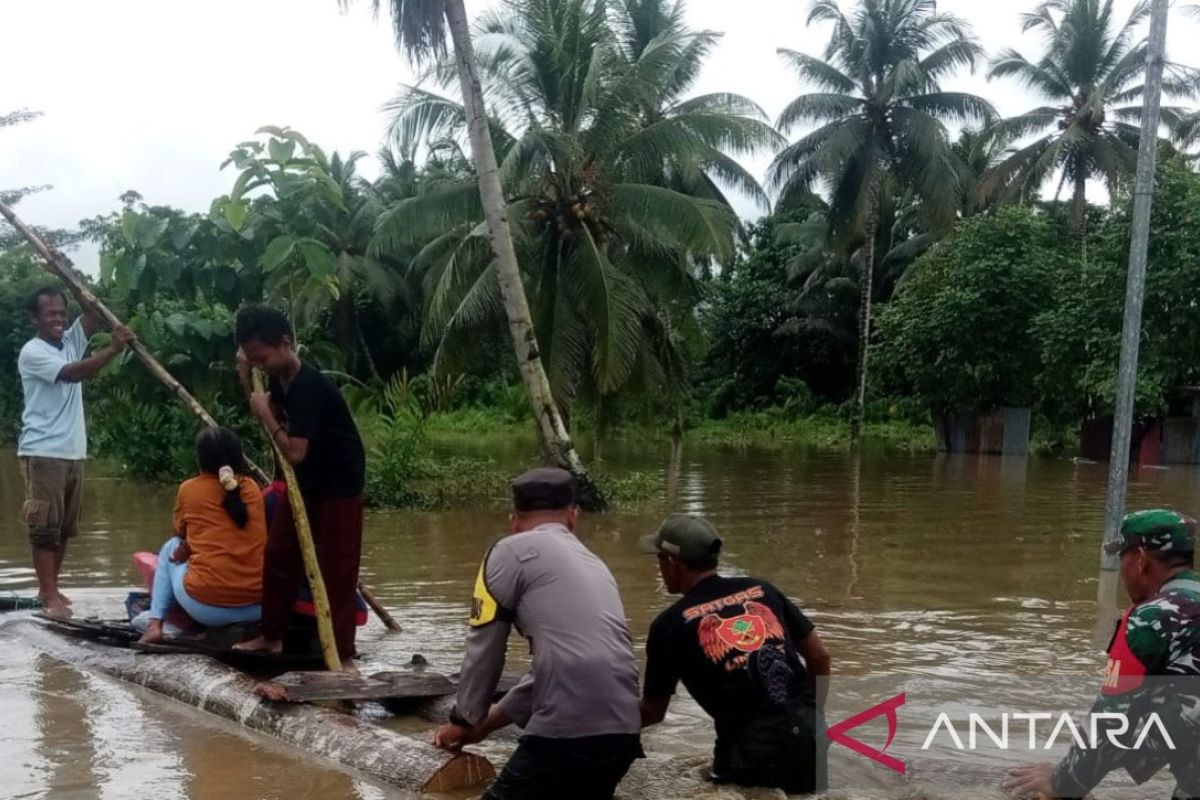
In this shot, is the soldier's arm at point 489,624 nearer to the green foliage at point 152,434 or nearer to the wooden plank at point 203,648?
the wooden plank at point 203,648

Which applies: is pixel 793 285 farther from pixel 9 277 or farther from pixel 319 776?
pixel 319 776

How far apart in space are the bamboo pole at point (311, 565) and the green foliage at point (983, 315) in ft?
76.1

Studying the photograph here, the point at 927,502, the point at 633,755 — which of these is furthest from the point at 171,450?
the point at 633,755

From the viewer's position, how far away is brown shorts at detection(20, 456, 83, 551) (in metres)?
7.09

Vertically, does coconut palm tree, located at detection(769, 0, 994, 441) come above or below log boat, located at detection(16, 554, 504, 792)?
above

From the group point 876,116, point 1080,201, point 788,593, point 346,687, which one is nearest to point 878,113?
point 876,116

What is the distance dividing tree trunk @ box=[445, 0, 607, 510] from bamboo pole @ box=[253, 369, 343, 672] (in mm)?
9142

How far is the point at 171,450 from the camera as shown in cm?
1731

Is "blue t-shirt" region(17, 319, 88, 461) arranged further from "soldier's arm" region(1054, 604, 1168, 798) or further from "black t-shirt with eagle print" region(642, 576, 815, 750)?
"soldier's arm" region(1054, 604, 1168, 798)

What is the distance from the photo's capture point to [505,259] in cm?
1457

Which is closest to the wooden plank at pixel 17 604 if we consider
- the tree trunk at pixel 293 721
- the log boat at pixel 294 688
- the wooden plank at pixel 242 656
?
the log boat at pixel 294 688

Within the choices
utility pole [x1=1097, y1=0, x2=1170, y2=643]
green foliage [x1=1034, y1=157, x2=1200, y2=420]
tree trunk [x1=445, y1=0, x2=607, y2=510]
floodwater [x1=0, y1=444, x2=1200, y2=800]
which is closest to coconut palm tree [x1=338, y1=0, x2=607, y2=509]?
tree trunk [x1=445, y1=0, x2=607, y2=510]

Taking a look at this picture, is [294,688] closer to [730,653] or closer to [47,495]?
[730,653]

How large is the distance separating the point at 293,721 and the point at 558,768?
1.78m
